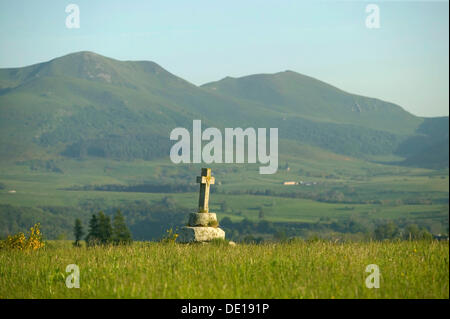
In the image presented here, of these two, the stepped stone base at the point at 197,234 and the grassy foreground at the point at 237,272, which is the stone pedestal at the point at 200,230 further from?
the grassy foreground at the point at 237,272

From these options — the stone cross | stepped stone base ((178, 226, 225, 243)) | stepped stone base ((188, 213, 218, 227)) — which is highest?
the stone cross

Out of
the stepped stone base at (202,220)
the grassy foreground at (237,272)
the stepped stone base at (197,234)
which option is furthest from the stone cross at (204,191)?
the grassy foreground at (237,272)

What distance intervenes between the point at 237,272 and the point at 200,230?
22.5 ft

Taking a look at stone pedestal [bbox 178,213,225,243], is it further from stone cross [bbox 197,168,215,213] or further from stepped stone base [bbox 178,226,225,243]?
stone cross [bbox 197,168,215,213]

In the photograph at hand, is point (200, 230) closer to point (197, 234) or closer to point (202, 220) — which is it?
point (197, 234)

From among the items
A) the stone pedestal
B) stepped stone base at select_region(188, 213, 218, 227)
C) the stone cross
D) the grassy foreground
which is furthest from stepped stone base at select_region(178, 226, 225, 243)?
the grassy foreground

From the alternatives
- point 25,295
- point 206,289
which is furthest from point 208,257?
point 25,295

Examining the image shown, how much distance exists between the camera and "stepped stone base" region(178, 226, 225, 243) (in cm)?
1811

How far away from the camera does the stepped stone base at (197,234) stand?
18.1 meters

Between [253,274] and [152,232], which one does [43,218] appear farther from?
[253,274]

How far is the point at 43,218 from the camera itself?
198 m

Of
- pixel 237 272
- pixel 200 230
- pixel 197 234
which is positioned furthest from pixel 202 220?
pixel 237 272

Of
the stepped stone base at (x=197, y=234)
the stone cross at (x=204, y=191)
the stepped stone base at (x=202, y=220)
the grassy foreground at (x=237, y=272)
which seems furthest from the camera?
the stone cross at (x=204, y=191)

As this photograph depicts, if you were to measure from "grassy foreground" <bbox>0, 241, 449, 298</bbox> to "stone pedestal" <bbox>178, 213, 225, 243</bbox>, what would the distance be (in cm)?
322
